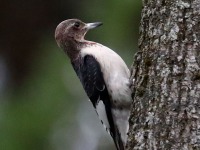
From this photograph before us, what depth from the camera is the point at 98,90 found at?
228 inches

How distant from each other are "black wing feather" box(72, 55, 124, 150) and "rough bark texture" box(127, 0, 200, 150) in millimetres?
1258

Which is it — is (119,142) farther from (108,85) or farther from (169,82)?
(169,82)

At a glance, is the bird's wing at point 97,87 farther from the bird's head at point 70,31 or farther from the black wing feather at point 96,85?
the bird's head at point 70,31

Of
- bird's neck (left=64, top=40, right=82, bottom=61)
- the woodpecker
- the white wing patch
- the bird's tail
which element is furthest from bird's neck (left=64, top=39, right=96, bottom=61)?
the bird's tail

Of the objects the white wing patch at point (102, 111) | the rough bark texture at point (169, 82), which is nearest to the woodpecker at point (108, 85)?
the white wing patch at point (102, 111)

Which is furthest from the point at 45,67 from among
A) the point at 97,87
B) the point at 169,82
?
the point at 169,82

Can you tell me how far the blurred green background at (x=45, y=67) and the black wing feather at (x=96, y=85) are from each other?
0.89ft

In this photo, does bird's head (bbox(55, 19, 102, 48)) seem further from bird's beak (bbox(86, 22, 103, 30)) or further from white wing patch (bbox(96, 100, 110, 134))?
white wing patch (bbox(96, 100, 110, 134))

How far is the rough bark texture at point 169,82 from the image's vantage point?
4.15m

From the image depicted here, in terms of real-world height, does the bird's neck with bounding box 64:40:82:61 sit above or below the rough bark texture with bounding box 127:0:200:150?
below

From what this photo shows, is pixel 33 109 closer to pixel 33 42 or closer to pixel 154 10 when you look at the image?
pixel 33 42

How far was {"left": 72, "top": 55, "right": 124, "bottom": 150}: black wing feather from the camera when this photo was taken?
5785 millimetres

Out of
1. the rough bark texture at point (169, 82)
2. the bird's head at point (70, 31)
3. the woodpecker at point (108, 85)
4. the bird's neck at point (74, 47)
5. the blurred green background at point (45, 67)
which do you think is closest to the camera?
the rough bark texture at point (169, 82)

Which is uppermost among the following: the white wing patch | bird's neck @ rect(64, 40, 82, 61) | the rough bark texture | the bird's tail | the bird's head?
the rough bark texture
